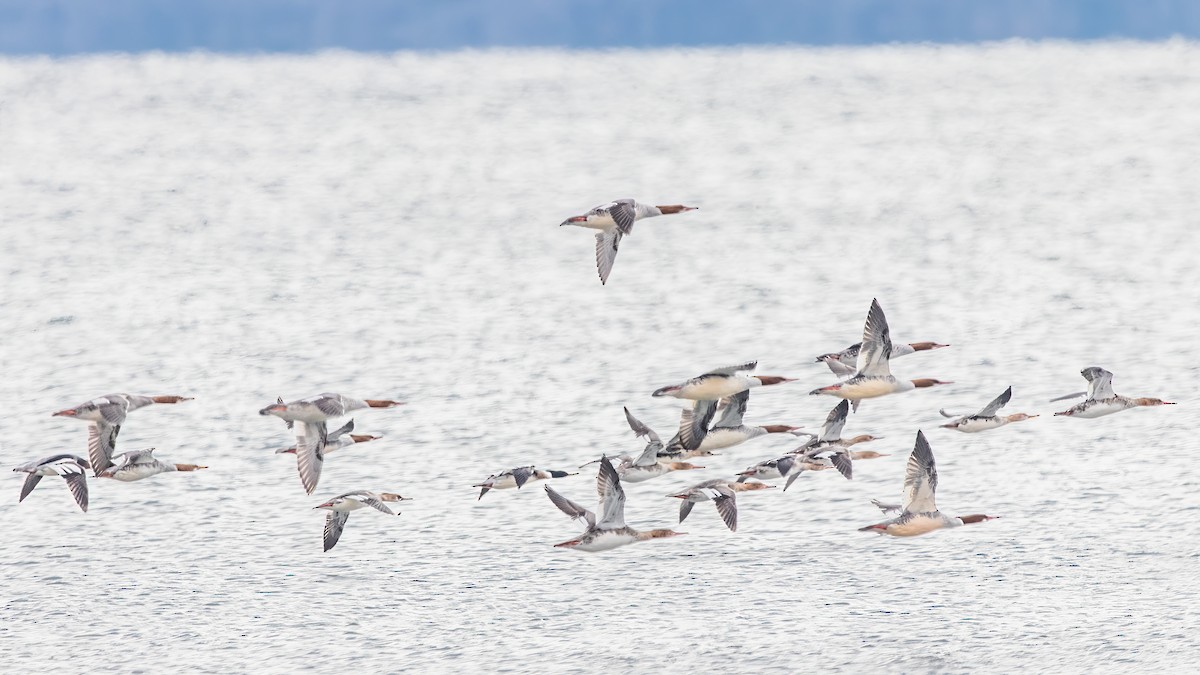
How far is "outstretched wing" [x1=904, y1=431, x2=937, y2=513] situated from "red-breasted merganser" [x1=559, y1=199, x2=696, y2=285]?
12.7 feet

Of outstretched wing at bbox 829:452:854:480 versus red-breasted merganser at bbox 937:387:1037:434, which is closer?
outstretched wing at bbox 829:452:854:480

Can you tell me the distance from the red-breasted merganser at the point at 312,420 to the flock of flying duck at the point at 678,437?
0.01 metres

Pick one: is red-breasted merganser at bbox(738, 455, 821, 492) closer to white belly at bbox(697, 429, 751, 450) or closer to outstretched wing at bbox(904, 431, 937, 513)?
white belly at bbox(697, 429, 751, 450)

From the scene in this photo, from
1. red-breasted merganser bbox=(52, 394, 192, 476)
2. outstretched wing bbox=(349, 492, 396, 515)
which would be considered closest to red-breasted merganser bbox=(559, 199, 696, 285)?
outstretched wing bbox=(349, 492, 396, 515)

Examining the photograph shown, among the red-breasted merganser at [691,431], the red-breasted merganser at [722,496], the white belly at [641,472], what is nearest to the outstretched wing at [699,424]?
the red-breasted merganser at [691,431]

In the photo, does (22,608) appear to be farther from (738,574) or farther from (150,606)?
(738,574)

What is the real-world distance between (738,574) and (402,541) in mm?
5928

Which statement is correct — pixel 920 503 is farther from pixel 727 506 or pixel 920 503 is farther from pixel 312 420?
pixel 312 420

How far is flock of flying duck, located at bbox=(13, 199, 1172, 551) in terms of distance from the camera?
1748 centimetres

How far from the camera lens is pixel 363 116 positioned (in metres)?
59.9

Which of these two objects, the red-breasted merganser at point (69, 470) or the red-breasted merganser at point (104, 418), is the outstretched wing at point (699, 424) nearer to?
the red-breasted merganser at point (104, 418)

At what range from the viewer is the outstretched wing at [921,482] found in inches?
709

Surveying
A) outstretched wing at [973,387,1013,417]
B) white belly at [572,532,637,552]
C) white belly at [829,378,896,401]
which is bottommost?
white belly at [572,532,637,552]

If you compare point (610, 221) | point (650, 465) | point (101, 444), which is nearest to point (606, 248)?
point (610, 221)
